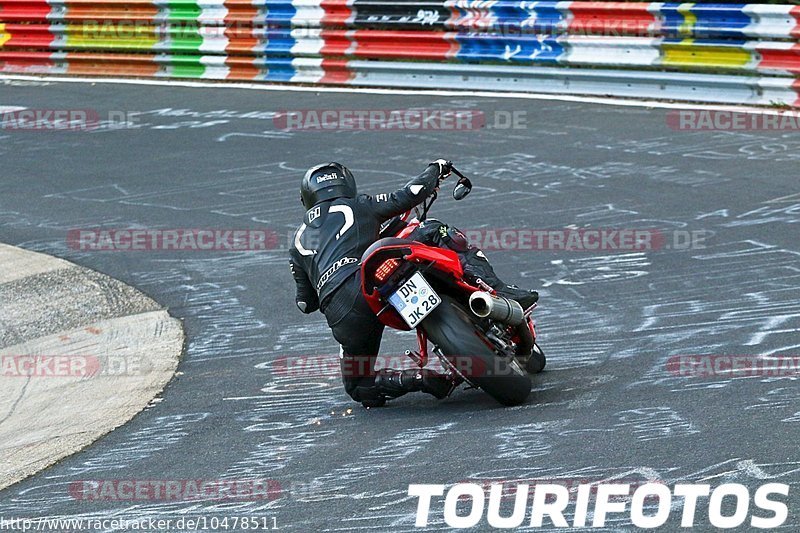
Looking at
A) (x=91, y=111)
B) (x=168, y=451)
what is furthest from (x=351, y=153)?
(x=168, y=451)

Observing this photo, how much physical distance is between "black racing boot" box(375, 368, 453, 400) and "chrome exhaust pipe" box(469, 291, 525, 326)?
0.48 meters

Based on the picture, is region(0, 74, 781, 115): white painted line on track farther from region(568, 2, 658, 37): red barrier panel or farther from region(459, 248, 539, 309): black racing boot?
region(459, 248, 539, 309): black racing boot

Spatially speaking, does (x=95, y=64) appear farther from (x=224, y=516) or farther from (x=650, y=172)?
(x=224, y=516)

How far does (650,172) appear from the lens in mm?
11281
